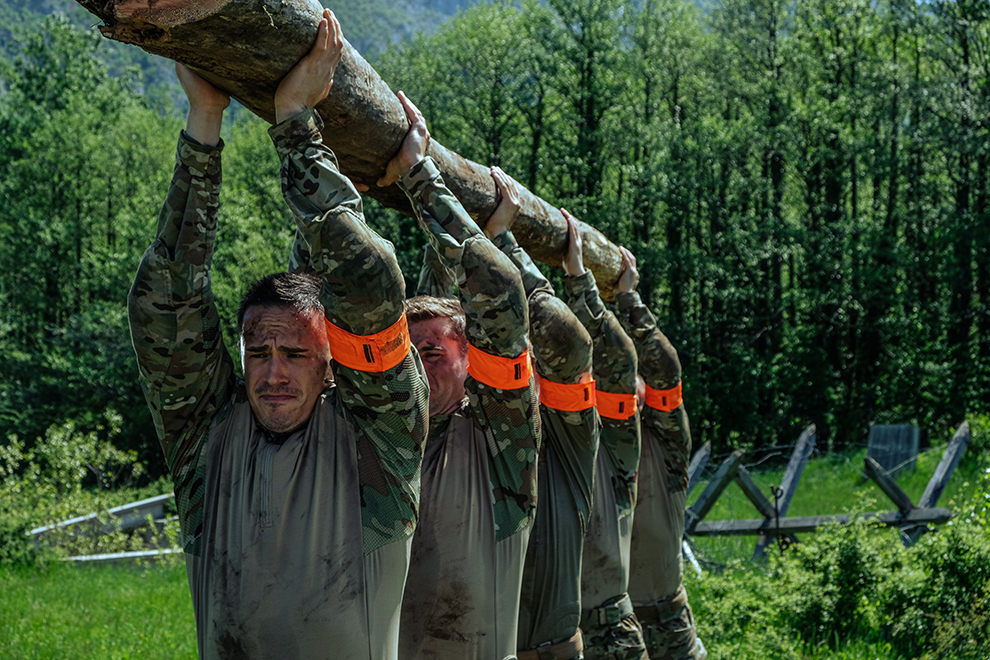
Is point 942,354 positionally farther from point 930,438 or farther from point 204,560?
point 204,560

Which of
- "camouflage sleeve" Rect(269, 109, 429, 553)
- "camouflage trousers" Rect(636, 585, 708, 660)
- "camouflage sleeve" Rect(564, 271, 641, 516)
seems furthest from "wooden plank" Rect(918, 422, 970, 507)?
"camouflage sleeve" Rect(269, 109, 429, 553)

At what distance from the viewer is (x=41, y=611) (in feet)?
24.7

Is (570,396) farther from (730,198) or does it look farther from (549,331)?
(730,198)

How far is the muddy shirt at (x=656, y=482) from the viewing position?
17.4 feet

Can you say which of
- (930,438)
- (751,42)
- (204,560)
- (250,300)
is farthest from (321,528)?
(751,42)

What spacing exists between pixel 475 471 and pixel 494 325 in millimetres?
Answer: 506

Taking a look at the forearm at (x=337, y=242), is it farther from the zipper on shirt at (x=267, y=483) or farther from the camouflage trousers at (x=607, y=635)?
the camouflage trousers at (x=607, y=635)

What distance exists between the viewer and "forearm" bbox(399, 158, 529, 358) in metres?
2.96

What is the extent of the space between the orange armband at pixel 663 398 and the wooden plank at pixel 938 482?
5698mm

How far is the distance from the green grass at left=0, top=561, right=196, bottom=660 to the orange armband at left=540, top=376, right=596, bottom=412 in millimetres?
3964

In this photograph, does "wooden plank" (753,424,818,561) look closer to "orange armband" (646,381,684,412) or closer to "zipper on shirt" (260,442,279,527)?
"orange armband" (646,381,684,412)

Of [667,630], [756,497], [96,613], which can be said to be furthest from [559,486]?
[756,497]

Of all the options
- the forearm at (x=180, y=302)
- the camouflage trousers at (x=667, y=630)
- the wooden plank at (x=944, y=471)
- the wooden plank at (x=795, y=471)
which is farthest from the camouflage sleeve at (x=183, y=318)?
the wooden plank at (x=944, y=471)

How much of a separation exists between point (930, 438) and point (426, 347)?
21.1m
